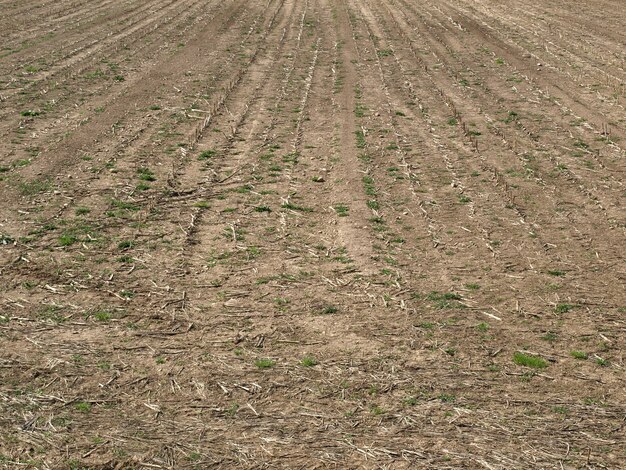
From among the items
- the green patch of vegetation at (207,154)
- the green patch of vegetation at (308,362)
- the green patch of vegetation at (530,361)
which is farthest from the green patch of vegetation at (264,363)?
the green patch of vegetation at (207,154)

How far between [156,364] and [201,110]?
32.6 feet

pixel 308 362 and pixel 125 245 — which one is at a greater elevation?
pixel 125 245

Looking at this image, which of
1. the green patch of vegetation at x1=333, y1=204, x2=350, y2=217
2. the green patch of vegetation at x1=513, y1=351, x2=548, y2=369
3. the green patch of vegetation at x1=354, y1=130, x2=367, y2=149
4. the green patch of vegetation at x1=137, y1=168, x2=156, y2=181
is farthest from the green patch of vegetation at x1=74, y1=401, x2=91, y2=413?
the green patch of vegetation at x1=354, y1=130, x2=367, y2=149

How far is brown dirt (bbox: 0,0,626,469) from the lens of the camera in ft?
24.9

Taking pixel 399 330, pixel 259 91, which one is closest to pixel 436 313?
pixel 399 330

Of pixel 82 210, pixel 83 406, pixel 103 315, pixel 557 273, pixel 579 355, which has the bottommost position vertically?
pixel 579 355

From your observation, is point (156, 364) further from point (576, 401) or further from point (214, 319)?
point (576, 401)

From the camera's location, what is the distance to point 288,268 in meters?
10.7

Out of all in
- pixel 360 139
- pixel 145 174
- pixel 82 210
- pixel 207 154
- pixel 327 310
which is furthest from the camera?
pixel 360 139

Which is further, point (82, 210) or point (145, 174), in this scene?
point (145, 174)

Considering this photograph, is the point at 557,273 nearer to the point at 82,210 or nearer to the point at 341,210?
the point at 341,210

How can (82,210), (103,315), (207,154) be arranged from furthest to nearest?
1. (207,154)
2. (82,210)
3. (103,315)

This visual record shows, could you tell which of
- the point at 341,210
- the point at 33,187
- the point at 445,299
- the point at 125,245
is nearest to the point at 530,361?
the point at 445,299

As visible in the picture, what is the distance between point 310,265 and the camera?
1080cm
